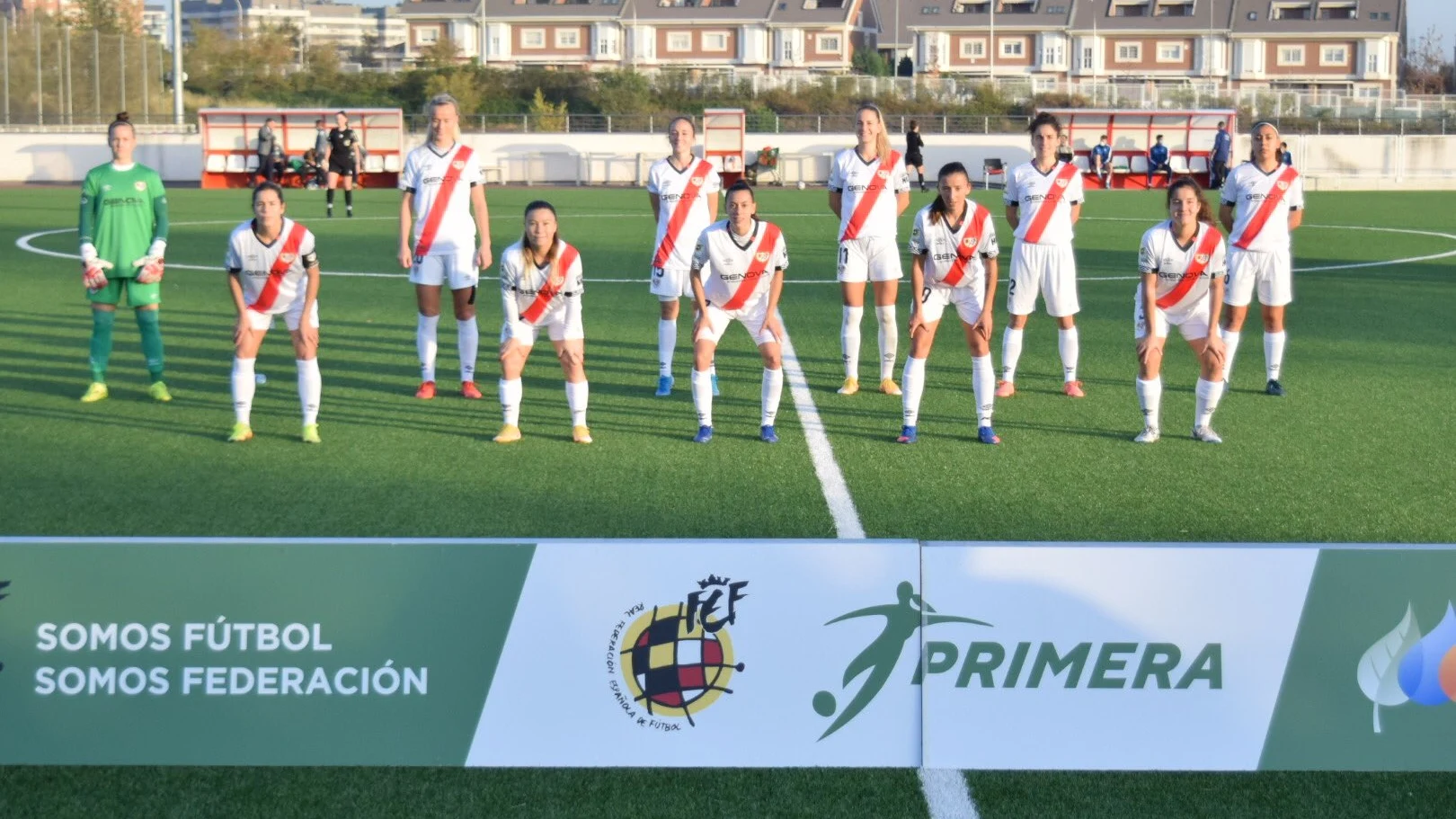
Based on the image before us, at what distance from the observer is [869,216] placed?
11.7 meters

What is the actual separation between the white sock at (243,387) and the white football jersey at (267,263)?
18.1 inches

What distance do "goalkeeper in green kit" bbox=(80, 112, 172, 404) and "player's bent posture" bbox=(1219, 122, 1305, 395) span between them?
775cm

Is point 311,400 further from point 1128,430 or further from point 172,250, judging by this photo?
point 172,250

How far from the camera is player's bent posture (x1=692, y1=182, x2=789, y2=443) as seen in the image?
392 inches

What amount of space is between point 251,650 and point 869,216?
25.2 ft

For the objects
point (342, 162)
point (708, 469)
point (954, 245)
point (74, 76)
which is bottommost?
point (708, 469)

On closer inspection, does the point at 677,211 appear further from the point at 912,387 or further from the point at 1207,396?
the point at 1207,396

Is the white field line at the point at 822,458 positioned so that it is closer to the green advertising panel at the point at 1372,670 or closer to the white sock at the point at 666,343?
the white sock at the point at 666,343

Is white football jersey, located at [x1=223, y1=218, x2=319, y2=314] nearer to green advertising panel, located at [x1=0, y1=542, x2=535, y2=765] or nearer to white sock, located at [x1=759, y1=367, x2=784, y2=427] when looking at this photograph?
white sock, located at [x1=759, y1=367, x2=784, y2=427]

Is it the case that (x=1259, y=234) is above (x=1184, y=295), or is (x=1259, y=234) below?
above

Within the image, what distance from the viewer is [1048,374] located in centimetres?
1312

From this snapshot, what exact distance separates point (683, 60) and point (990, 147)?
153 feet

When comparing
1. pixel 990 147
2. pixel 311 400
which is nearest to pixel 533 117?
pixel 990 147

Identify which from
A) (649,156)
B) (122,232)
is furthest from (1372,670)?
(649,156)
